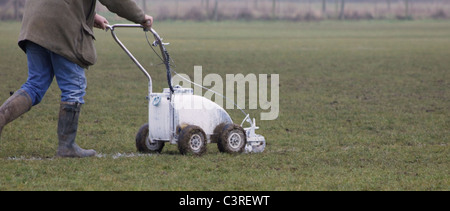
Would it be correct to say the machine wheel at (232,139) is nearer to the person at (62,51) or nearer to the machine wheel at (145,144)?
the machine wheel at (145,144)

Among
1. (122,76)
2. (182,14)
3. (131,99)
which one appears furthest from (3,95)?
(182,14)

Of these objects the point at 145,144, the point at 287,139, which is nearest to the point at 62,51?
the point at 145,144

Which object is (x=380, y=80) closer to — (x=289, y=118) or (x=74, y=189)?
(x=289, y=118)

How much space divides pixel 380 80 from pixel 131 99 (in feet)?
19.4

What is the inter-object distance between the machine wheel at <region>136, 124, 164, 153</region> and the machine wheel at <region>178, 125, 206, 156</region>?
0.41 metres

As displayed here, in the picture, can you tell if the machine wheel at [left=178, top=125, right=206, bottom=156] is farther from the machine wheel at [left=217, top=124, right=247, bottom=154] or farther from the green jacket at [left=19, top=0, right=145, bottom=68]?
the green jacket at [left=19, top=0, right=145, bottom=68]

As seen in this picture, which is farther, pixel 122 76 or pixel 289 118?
pixel 122 76

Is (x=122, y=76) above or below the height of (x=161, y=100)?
below

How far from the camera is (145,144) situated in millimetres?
6996

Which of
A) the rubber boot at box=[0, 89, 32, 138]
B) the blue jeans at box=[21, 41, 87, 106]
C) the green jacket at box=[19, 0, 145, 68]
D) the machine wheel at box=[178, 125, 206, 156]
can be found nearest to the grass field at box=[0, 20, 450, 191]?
the machine wheel at box=[178, 125, 206, 156]

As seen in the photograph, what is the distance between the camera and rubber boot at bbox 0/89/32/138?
241 inches

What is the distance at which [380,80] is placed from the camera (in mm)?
15352

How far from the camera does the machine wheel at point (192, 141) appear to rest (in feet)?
21.4

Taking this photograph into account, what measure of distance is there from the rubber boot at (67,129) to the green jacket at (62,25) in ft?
1.32
